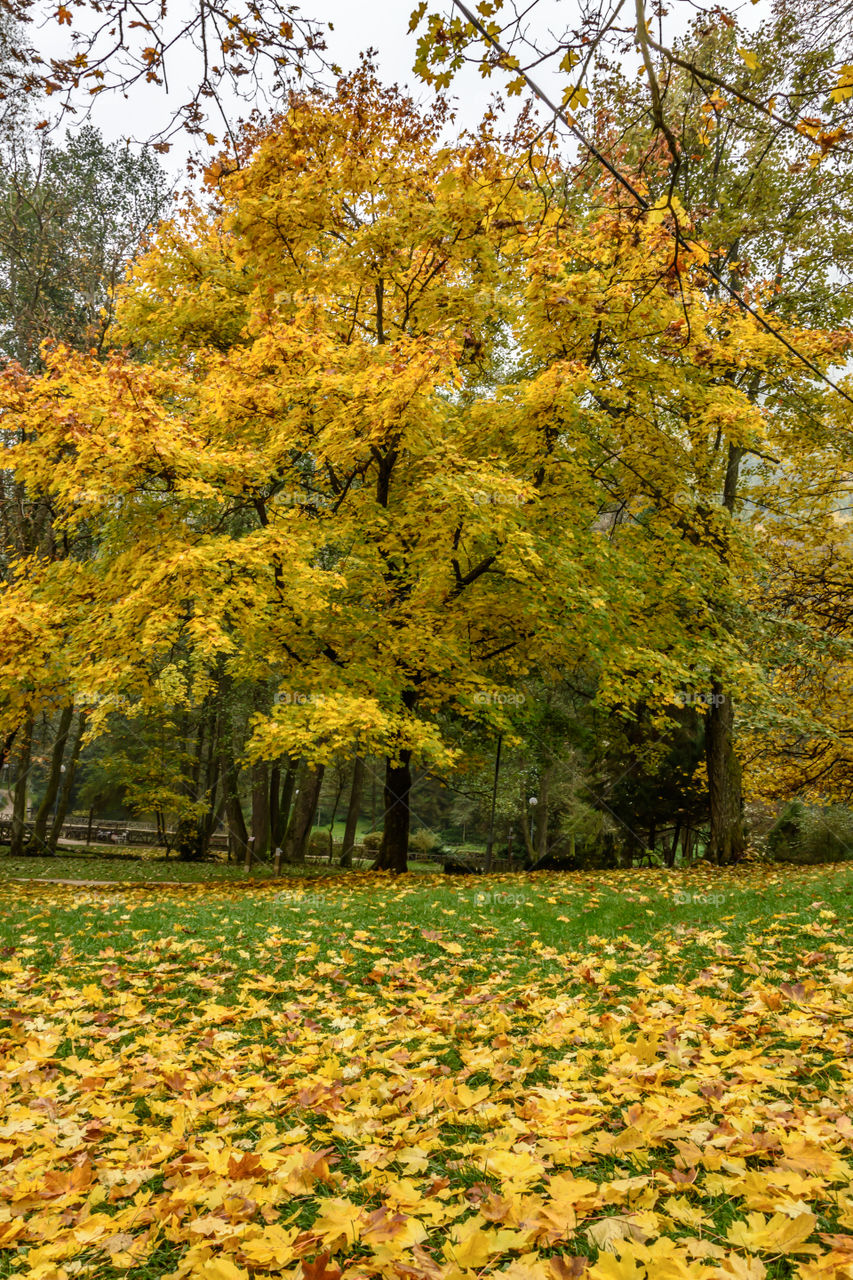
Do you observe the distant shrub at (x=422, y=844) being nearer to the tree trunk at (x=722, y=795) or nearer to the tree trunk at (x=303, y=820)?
the tree trunk at (x=303, y=820)

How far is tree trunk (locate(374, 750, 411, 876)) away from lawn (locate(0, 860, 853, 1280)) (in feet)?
22.2

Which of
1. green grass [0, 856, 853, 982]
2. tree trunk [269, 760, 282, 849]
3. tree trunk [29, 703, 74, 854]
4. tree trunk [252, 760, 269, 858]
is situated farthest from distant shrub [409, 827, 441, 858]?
green grass [0, 856, 853, 982]

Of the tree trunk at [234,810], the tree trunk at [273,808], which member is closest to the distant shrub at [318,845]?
the tree trunk at [273,808]

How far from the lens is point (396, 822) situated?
1361 cm

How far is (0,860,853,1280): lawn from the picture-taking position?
6.72 ft

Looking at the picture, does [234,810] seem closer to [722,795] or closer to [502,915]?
[722,795]

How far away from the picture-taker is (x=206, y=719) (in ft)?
79.2

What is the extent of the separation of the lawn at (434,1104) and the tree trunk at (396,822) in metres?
6.76

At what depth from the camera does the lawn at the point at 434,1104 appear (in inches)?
80.6

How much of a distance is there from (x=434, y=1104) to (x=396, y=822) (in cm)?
1061

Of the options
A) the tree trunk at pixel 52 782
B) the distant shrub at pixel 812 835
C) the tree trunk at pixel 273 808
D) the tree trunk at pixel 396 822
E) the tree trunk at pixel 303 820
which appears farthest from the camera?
the tree trunk at pixel 273 808

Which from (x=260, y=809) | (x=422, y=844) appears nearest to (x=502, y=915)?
(x=260, y=809)

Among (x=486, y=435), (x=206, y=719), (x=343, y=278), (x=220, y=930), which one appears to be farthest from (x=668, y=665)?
(x=206, y=719)

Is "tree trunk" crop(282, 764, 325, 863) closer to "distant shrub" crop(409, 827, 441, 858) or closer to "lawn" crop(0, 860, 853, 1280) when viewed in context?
"distant shrub" crop(409, 827, 441, 858)
